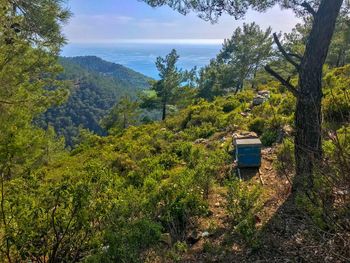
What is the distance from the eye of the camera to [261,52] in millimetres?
28000

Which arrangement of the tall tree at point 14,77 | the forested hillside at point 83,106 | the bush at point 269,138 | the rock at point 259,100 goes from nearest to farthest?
the tall tree at point 14,77 → the bush at point 269,138 → the rock at point 259,100 → the forested hillside at point 83,106

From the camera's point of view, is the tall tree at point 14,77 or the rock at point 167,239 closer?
the tall tree at point 14,77

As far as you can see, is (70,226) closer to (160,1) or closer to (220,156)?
(220,156)

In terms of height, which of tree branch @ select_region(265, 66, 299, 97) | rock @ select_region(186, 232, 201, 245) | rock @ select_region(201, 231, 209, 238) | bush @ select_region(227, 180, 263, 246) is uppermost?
tree branch @ select_region(265, 66, 299, 97)

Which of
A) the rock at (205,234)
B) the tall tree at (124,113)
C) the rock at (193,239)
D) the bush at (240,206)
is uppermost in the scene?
the bush at (240,206)

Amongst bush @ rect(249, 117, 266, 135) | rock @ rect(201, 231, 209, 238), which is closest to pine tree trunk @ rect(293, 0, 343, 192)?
rock @ rect(201, 231, 209, 238)

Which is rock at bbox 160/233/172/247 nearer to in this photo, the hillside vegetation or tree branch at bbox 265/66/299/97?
the hillside vegetation

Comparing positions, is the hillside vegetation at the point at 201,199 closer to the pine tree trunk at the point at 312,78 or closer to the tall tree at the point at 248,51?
the pine tree trunk at the point at 312,78

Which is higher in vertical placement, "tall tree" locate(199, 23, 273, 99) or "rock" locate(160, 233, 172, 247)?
"tall tree" locate(199, 23, 273, 99)

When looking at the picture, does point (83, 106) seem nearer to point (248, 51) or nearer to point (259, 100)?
point (248, 51)

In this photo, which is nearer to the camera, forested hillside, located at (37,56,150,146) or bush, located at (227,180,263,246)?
bush, located at (227,180,263,246)

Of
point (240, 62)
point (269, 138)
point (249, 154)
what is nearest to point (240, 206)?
point (249, 154)

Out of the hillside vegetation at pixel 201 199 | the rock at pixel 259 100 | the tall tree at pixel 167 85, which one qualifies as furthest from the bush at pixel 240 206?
the tall tree at pixel 167 85

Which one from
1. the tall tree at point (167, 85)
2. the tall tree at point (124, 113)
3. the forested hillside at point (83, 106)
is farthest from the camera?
the forested hillside at point (83, 106)
